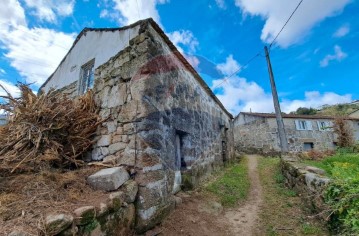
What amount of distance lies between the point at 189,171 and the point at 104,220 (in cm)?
312

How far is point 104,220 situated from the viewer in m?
2.43

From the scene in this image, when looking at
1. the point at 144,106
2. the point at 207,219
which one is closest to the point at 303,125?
the point at 207,219

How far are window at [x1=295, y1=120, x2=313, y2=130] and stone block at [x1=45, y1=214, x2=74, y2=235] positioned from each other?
20552 millimetres

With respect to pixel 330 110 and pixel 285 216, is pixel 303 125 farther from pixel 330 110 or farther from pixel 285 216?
pixel 330 110

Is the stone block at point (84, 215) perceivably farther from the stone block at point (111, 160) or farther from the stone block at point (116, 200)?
the stone block at point (111, 160)

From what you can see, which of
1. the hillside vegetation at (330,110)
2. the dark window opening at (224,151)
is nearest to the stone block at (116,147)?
the dark window opening at (224,151)

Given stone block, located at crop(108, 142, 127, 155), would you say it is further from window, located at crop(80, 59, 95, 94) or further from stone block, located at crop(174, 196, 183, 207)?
window, located at crop(80, 59, 95, 94)

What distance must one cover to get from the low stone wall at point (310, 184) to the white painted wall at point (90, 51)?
4.58 meters

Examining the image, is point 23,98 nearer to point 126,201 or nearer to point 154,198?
point 126,201

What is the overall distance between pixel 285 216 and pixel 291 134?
53.9ft

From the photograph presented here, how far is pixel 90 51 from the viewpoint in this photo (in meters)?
5.51

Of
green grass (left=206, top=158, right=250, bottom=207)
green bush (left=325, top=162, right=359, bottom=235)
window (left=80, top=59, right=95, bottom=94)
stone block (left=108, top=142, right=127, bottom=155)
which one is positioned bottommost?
green grass (left=206, top=158, right=250, bottom=207)

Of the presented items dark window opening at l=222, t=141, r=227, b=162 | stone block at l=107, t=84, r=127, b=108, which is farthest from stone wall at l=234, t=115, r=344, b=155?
stone block at l=107, t=84, r=127, b=108

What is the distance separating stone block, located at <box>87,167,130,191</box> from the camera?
9.39ft
